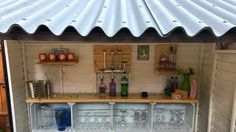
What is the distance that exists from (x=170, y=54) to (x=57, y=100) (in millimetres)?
1828

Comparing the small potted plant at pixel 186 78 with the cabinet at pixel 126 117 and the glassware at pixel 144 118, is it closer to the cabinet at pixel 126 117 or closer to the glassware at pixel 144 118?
the cabinet at pixel 126 117

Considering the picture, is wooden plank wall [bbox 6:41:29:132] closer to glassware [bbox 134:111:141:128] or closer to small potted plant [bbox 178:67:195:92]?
glassware [bbox 134:111:141:128]

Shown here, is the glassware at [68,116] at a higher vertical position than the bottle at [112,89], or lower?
lower

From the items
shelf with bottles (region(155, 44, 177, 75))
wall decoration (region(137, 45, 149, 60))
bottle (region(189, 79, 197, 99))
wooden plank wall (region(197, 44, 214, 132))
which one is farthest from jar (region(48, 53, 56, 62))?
wooden plank wall (region(197, 44, 214, 132))

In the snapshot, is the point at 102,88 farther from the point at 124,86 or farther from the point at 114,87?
the point at 124,86

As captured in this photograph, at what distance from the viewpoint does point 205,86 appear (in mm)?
2670

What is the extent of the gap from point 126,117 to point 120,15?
2188 millimetres

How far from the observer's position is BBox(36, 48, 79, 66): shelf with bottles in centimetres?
269

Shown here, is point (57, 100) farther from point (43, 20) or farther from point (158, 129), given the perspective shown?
point (43, 20)

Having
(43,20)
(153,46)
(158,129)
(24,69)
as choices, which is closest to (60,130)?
(24,69)

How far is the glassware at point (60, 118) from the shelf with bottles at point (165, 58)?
5.18ft

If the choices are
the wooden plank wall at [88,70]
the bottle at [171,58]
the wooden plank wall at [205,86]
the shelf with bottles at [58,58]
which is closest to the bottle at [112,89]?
the wooden plank wall at [88,70]

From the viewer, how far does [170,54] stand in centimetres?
284

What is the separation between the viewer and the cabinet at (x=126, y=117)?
2871 millimetres
